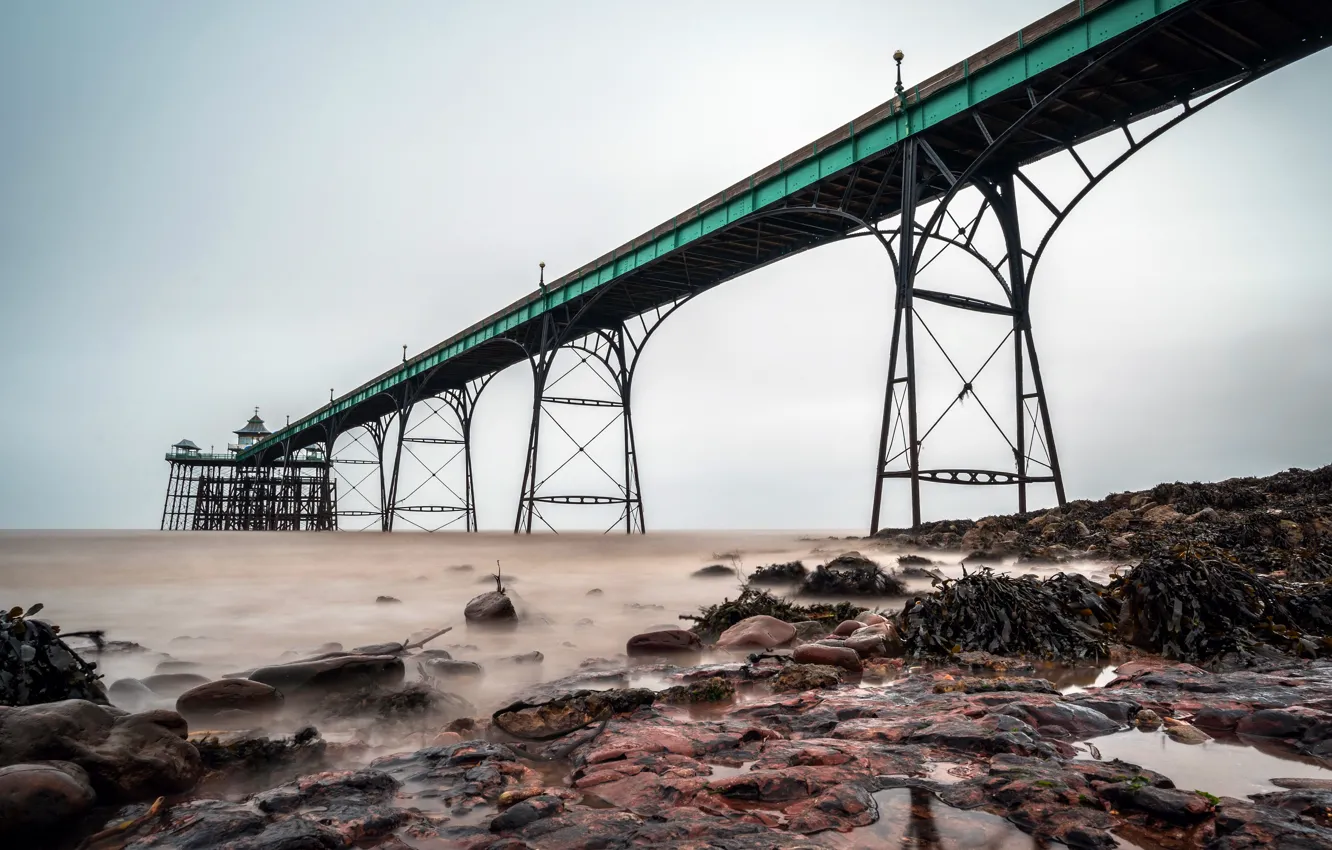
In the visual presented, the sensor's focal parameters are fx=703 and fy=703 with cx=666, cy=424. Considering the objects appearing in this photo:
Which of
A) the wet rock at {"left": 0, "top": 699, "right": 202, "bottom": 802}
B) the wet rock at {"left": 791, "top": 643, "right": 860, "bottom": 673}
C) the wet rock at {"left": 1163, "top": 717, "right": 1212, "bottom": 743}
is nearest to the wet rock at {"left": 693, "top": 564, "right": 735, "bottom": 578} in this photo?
the wet rock at {"left": 791, "top": 643, "right": 860, "bottom": 673}

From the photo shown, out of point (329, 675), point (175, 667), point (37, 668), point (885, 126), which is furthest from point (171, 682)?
point (885, 126)

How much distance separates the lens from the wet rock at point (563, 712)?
10.5 feet

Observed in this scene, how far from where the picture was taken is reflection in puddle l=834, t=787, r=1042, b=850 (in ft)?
6.33

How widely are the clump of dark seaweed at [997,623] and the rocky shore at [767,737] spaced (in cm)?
2

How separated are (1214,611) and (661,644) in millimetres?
3824

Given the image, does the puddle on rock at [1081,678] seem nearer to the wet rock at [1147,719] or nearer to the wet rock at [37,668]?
the wet rock at [1147,719]

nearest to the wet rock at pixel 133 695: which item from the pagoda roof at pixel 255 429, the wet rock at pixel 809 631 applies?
the wet rock at pixel 809 631

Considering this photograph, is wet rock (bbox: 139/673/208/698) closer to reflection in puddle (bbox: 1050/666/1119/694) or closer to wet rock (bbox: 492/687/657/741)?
wet rock (bbox: 492/687/657/741)

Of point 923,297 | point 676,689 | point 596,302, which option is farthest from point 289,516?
point 676,689

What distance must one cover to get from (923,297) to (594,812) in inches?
493

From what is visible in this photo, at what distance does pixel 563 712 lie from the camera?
3275mm

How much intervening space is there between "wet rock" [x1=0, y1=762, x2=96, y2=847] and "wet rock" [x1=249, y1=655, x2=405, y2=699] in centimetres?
172

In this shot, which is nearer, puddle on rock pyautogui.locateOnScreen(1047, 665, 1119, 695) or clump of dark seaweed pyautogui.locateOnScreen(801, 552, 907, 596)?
puddle on rock pyautogui.locateOnScreen(1047, 665, 1119, 695)

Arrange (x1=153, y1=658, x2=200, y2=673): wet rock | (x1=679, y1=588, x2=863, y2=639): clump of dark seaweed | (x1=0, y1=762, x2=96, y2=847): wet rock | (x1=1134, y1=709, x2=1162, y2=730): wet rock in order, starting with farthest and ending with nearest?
1. (x1=679, y1=588, x2=863, y2=639): clump of dark seaweed
2. (x1=153, y1=658, x2=200, y2=673): wet rock
3. (x1=1134, y1=709, x2=1162, y2=730): wet rock
4. (x1=0, y1=762, x2=96, y2=847): wet rock
